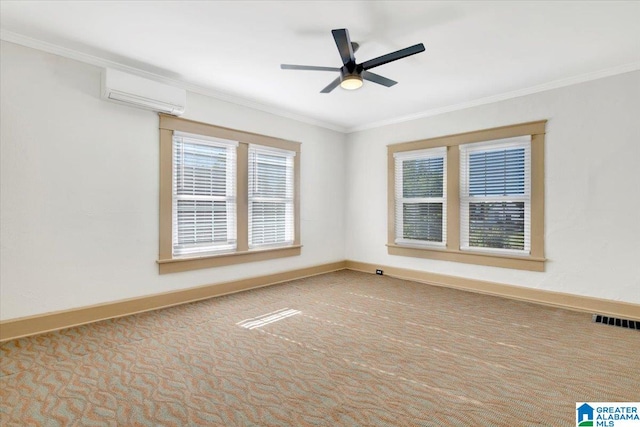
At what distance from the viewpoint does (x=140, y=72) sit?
12.0 ft

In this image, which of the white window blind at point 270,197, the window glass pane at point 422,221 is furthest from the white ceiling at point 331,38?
the window glass pane at point 422,221

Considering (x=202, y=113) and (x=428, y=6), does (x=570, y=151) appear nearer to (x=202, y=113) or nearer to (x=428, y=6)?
(x=428, y=6)

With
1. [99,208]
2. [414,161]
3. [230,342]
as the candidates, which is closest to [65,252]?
[99,208]

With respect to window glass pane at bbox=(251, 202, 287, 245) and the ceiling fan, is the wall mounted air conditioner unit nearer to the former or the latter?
the ceiling fan

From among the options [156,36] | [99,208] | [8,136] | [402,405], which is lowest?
[402,405]

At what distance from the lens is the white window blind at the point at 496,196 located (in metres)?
4.32

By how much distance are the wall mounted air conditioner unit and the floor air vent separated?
538 centimetres

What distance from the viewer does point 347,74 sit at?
117 inches

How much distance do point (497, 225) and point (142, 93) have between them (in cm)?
489

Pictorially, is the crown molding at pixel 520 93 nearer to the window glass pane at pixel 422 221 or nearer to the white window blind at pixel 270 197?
the window glass pane at pixel 422 221

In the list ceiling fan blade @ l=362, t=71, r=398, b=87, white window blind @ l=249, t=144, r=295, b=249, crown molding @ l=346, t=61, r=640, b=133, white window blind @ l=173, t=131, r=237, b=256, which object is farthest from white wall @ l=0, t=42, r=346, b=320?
crown molding @ l=346, t=61, r=640, b=133

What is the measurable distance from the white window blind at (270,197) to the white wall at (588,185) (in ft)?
9.89

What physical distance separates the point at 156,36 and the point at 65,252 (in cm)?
231

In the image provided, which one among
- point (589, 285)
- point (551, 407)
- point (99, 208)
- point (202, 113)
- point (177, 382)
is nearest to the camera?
point (551, 407)
